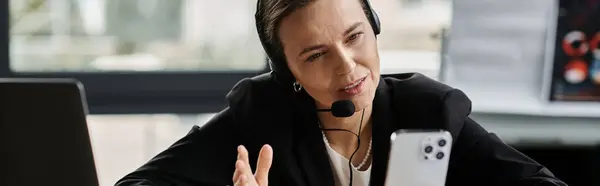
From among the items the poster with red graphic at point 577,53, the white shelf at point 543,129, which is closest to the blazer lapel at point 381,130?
the white shelf at point 543,129

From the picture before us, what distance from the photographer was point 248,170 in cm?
100

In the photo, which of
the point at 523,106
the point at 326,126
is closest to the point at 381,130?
the point at 326,126

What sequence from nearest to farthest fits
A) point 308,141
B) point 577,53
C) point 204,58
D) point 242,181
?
point 242,181
point 308,141
point 577,53
point 204,58

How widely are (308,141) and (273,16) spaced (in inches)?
8.9

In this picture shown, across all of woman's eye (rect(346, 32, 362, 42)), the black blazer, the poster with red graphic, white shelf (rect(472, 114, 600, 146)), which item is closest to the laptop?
the black blazer

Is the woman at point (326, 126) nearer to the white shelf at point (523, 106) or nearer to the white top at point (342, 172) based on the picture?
the white top at point (342, 172)

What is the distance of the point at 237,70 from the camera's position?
80.4 inches

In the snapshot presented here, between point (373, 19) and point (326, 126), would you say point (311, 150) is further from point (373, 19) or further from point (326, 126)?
point (373, 19)

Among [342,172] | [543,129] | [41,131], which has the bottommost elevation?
[543,129]

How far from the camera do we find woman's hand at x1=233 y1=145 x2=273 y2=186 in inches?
38.8

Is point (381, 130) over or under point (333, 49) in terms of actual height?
under

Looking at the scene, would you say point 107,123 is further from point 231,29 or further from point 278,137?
point 278,137

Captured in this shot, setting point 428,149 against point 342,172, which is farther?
point 342,172

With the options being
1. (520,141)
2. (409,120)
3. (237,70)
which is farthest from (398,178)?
(237,70)
